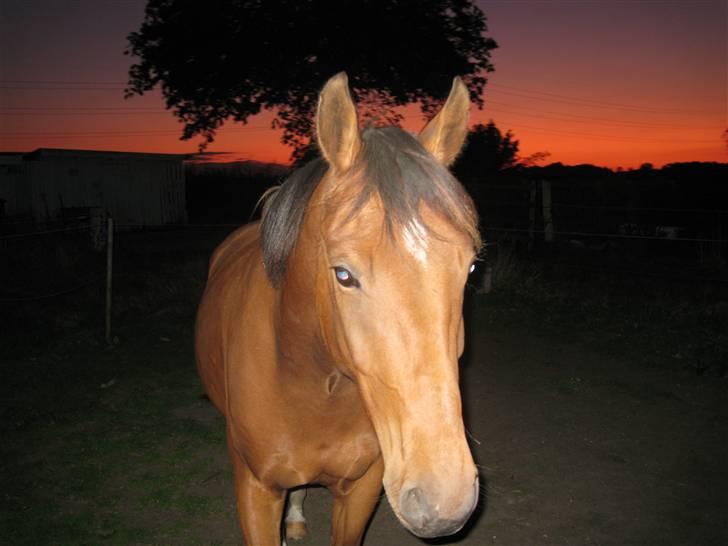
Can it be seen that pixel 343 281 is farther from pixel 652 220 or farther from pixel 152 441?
pixel 652 220

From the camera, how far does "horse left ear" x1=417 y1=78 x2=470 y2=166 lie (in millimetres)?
1725

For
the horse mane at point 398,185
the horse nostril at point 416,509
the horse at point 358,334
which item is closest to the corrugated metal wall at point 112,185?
the horse at point 358,334

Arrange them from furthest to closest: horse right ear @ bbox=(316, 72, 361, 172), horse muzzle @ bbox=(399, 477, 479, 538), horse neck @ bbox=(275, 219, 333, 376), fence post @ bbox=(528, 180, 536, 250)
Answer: fence post @ bbox=(528, 180, 536, 250) < horse neck @ bbox=(275, 219, 333, 376) < horse right ear @ bbox=(316, 72, 361, 172) < horse muzzle @ bbox=(399, 477, 479, 538)

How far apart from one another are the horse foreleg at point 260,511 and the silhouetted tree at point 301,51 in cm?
921

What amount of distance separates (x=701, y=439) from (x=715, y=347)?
2.21 metres

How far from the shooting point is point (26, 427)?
4.48 metres

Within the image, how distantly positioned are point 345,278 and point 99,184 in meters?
19.8

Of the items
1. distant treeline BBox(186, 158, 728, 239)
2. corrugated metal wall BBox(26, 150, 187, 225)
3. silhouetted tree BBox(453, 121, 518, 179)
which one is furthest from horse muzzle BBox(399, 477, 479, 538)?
silhouetted tree BBox(453, 121, 518, 179)

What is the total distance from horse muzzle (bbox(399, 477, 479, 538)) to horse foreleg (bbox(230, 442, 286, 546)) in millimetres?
1189

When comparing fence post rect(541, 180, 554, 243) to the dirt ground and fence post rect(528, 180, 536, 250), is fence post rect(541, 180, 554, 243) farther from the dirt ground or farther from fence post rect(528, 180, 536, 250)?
the dirt ground

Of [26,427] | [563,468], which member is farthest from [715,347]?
[26,427]

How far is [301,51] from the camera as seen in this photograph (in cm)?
1077

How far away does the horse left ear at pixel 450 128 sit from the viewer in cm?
172

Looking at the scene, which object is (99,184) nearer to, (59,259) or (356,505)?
(59,259)
